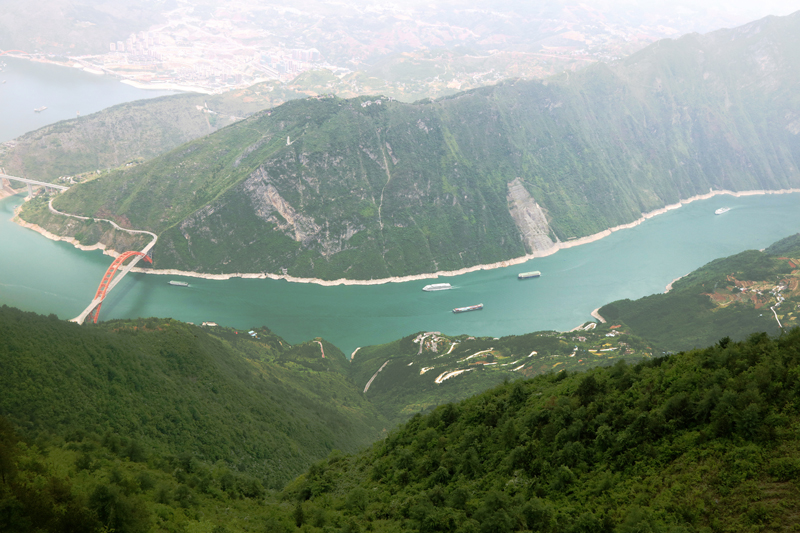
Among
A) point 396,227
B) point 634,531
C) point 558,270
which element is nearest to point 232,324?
point 396,227

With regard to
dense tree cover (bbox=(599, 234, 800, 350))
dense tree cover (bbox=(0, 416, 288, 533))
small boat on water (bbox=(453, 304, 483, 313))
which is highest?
dense tree cover (bbox=(0, 416, 288, 533))

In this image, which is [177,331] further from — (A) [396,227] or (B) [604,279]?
(B) [604,279]

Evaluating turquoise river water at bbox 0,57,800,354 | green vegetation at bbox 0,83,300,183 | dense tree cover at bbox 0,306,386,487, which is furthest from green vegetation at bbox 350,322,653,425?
green vegetation at bbox 0,83,300,183

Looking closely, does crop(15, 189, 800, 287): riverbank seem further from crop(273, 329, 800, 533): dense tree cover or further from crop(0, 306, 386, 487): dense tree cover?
crop(273, 329, 800, 533): dense tree cover

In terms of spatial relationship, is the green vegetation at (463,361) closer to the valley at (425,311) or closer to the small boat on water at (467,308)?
the valley at (425,311)

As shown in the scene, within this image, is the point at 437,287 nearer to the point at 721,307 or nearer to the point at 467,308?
the point at 467,308

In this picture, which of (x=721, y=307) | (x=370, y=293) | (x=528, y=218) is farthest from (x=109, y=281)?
(x=721, y=307)
